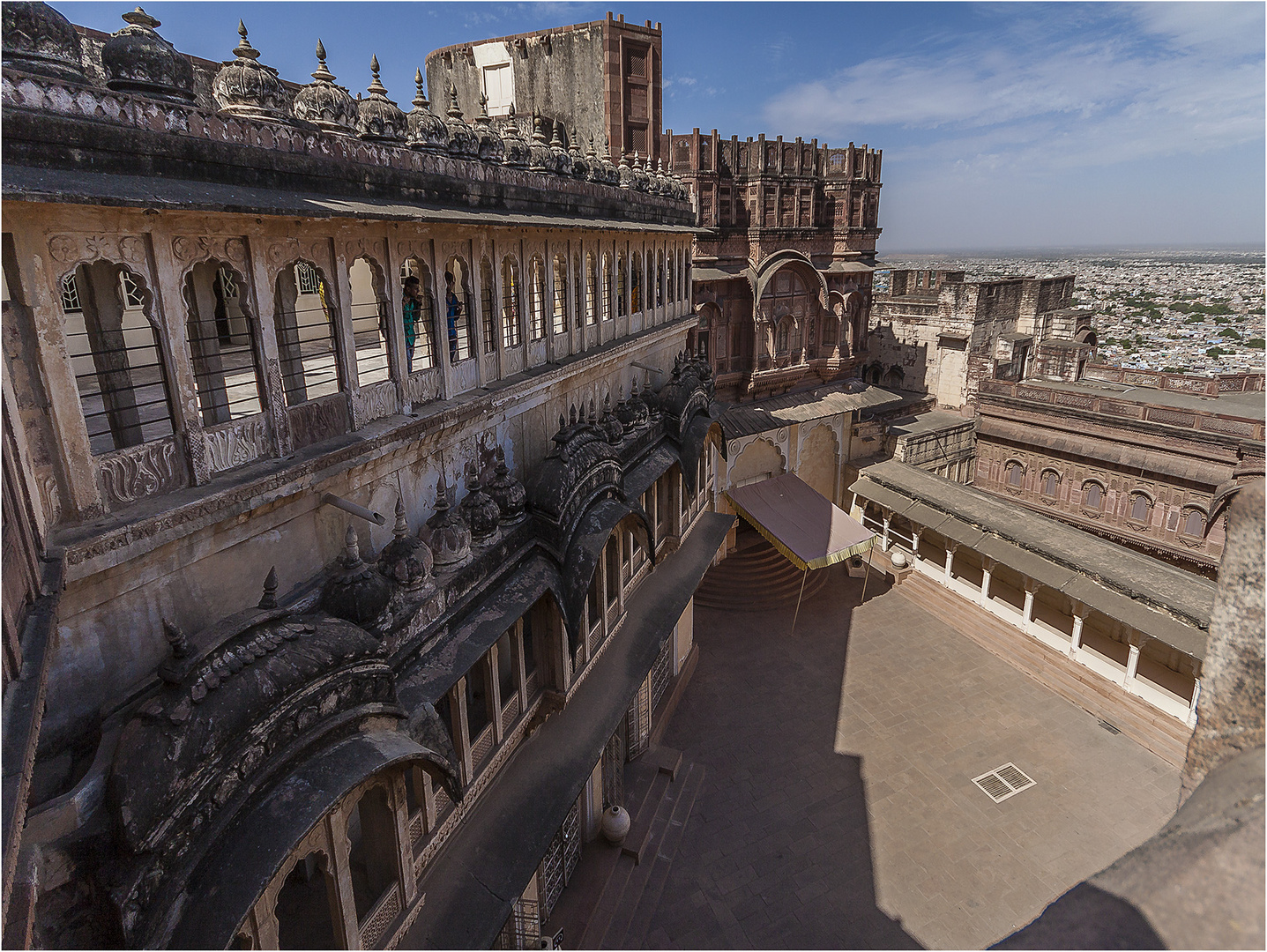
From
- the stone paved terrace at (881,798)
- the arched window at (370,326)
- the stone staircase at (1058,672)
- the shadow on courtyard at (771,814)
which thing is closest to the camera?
the arched window at (370,326)

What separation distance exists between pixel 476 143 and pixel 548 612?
6368mm

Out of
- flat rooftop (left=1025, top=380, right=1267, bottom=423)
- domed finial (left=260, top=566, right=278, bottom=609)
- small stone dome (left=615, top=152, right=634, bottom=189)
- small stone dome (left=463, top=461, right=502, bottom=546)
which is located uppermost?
small stone dome (left=615, top=152, right=634, bottom=189)

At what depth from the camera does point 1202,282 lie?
12531cm

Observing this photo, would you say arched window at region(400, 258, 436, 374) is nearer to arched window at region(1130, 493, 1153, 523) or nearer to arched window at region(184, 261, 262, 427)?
arched window at region(184, 261, 262, 427)

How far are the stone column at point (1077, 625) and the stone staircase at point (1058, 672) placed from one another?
359 mm

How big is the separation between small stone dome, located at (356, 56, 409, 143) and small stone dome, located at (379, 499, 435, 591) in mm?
3941

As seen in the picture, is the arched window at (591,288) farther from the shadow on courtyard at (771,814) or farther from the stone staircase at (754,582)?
the stone staircase at (754,582)

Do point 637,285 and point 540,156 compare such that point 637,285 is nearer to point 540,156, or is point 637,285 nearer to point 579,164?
point 579,164

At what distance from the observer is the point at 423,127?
25.1 ft

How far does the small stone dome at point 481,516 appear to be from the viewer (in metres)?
7.89

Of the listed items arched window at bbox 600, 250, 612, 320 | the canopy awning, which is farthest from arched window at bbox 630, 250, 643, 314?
the canopy awning

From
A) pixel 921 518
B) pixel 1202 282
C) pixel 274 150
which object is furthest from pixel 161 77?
pixel 1202 282

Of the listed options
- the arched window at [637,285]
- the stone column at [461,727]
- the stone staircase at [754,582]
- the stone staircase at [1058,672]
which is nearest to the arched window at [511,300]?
the arched window at [637,285]

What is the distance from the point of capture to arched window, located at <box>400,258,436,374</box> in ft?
24.7
